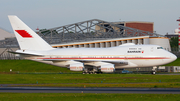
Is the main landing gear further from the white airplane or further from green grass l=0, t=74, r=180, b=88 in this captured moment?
green grass l=0, t=74, r=180, b=88

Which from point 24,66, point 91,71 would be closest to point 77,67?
point 91,71

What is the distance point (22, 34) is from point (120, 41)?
43.5 metres

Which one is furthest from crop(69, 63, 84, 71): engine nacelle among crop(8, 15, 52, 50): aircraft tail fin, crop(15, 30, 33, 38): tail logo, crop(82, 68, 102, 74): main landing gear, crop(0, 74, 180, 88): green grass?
crop(15, 30, 33, 38): tail logo

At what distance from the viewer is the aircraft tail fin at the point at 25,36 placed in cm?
5200

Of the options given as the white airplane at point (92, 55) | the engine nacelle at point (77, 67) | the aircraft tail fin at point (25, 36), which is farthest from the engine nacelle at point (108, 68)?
the aircraft tail fin at point (25, 36)

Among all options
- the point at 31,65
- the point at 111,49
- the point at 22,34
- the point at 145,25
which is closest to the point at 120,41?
the point at 31,65

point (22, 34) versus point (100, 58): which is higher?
point (22, 34)

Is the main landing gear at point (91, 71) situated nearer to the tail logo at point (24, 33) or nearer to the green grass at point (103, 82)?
the green grass at point (103, 82)

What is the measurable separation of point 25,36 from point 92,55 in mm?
13422

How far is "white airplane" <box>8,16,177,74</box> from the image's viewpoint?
164ft

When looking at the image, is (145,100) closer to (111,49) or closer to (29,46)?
(111,49)

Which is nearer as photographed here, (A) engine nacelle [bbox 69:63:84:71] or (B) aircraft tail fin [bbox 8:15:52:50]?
(A) engine nacelle [bbox 69:63:84:71]

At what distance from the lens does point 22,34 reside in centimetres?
5256

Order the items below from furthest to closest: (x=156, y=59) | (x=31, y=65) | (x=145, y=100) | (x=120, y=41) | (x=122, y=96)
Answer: (x=120, y=41) → (x=31, y=65) → (x=156, y=59) → (x=122, y=96) → (x=145, y=100)
